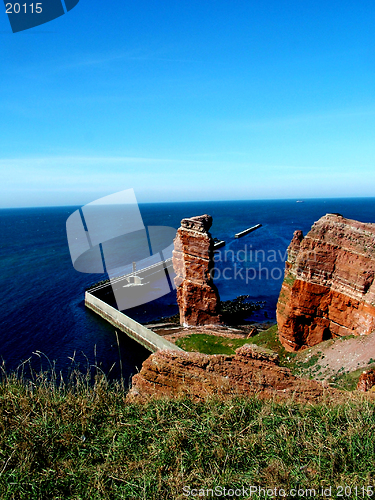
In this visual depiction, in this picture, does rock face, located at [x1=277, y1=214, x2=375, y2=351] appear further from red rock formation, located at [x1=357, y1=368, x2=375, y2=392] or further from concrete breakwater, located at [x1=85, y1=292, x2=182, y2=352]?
concrete breakwater, located at [x1=85, y1=292, x2=182, y2=352]

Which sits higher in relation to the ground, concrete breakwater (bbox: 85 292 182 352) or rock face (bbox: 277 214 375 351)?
rock face (bbox: 277 214 375 351)

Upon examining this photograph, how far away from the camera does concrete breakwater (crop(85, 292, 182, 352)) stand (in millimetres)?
35188

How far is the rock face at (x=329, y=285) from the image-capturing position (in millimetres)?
20625

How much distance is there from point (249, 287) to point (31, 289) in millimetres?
40628

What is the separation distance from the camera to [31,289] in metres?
58.0

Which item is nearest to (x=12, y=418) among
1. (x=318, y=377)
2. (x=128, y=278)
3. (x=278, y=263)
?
(x=318, y=377)

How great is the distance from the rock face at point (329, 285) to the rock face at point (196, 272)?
33.4 ft

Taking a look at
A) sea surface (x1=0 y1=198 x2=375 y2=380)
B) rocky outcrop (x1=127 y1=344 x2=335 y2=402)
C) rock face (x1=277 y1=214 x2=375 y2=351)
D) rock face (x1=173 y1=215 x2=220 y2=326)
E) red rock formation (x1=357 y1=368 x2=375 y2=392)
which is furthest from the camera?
sea surface (x1=0 y1=198 x2=375 y2=380)

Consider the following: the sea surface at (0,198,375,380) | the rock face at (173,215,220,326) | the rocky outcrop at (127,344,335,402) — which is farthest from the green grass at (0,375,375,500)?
the rock face at (173,215,220,326)

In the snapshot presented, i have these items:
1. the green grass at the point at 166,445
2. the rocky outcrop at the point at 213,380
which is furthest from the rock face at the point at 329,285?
the green grass at the point at 166,445

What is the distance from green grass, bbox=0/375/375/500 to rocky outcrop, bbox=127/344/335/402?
3.35 feet

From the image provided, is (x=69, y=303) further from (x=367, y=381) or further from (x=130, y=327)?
(x=367, y=381)

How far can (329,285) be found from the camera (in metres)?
22.7

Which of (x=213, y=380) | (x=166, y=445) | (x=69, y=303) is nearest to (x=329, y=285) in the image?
(x=213, y=380)
